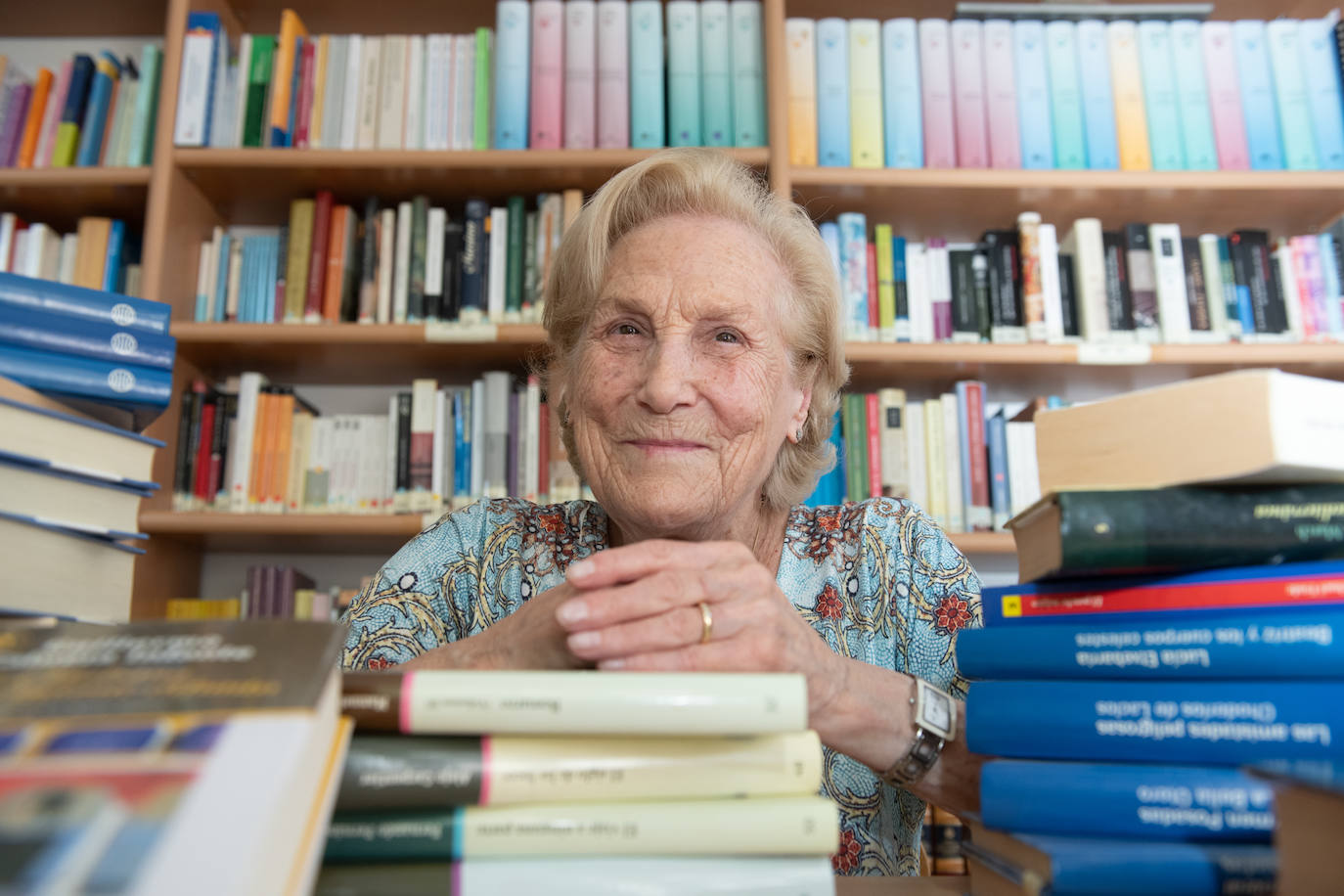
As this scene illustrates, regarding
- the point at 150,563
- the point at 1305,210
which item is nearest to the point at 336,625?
the point at 150,563

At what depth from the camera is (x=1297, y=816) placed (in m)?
0.45

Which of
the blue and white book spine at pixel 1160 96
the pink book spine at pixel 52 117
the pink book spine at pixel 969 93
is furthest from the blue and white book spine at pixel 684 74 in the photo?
the pink book spine at pixel 52 117

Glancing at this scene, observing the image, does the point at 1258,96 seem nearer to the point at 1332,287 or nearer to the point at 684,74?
the point at 1332,287

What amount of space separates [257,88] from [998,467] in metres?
2.03

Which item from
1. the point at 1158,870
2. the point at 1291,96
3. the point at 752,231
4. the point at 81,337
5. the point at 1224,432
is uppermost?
the point at 1291,96

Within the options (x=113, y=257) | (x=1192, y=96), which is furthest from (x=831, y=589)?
(x=113, y=257)

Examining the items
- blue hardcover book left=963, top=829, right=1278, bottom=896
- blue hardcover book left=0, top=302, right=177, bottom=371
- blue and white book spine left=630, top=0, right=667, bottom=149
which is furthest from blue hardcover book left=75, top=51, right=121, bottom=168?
blue hardcover book left=963, top=829, right=1278, bottom=896

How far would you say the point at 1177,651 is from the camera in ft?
1.81

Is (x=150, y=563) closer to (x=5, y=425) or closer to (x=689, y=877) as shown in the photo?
(x=5, y=425)

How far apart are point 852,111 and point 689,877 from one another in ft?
7.12

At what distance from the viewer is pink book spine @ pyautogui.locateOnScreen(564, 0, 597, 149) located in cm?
229

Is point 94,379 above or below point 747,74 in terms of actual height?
below

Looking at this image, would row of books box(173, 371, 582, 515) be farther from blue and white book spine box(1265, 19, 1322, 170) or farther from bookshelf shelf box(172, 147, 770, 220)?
blue and white book spine box(1265, 19, 1322, 170)

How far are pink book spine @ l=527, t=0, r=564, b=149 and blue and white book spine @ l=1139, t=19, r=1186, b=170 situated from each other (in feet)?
4.72
